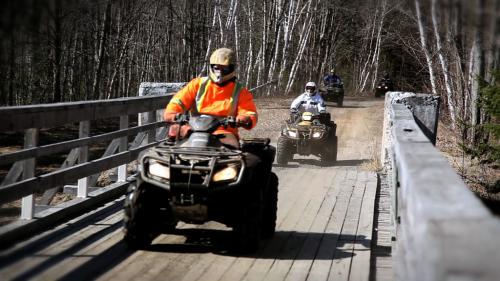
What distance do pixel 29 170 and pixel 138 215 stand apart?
1175 mm

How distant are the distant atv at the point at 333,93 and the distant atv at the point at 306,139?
16178 millimetres

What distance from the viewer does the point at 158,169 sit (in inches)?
208

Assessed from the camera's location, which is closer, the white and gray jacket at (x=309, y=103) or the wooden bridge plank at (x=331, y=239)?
the wooden bridge plank at (x=331, y=239)

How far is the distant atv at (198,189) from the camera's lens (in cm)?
515

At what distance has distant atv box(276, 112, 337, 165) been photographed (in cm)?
1298

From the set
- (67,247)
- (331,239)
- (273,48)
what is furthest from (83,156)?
(273,48)

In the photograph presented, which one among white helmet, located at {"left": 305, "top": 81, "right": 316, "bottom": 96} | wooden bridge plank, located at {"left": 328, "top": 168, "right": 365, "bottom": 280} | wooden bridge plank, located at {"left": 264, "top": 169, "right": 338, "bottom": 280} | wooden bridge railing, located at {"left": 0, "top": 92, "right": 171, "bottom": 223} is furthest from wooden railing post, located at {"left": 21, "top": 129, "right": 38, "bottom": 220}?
white helmet, located at {"left": 305, "top": 81, "right": 316, "bottom": 96}

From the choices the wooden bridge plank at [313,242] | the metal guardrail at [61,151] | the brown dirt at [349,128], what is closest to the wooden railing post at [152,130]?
the metal guardrail at [61,151]

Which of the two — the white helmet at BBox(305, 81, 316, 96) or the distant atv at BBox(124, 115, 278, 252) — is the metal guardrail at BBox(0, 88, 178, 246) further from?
the white helmet at BBox(305, 81, 316, 96)

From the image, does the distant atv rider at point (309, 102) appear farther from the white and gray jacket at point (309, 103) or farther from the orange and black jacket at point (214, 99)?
the orange and black jacket at point (214, 99)

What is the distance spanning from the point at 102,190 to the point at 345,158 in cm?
878

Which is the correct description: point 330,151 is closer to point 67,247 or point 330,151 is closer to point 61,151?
point 61,151

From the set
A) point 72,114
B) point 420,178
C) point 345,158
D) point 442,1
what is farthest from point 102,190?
point 345,158

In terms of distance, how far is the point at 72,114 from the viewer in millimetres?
6645
